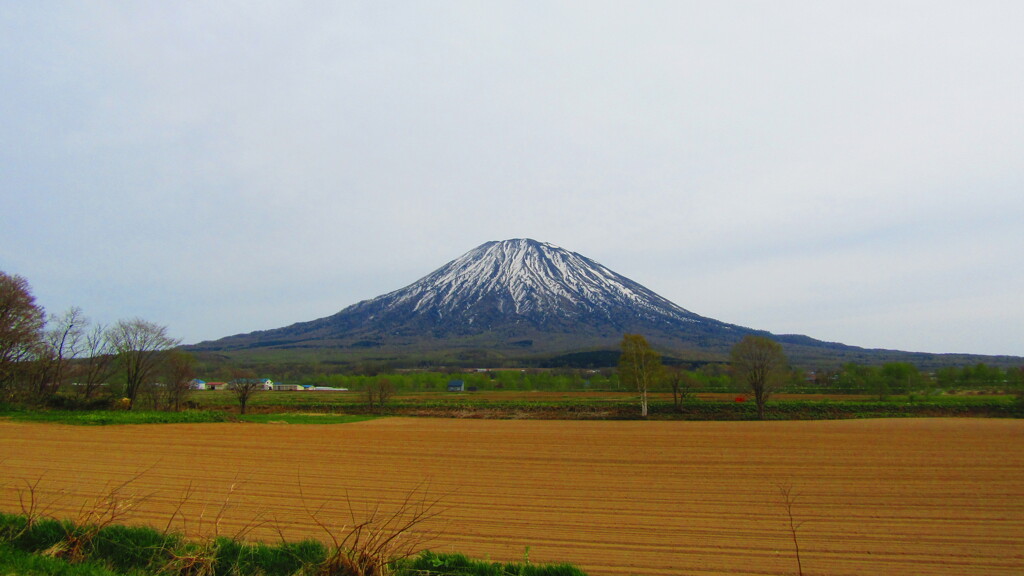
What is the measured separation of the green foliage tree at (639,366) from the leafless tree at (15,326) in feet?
142

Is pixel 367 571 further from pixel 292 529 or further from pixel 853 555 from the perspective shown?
pixel 853 555

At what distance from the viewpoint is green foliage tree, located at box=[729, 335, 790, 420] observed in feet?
150

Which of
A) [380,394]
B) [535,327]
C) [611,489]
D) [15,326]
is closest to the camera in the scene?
[611,489]

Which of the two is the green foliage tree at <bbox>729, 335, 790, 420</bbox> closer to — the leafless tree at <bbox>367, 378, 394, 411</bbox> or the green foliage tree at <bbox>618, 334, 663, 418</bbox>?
the green foliage tree at <bbox>618, 334, 663, 418</bbox>

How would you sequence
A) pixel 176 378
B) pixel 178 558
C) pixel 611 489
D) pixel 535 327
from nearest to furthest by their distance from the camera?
pixel 178 558, pixel 611 489, pixel 176 378, pixel 535 327

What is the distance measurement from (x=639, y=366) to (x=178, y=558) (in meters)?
44.4

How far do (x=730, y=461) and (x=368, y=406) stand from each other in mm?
42631

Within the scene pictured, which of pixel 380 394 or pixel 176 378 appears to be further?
pixel 380 394

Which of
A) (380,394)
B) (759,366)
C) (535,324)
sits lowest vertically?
(380,394)

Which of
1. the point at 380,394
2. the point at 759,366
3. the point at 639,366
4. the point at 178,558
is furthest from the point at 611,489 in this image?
the point at 380,394

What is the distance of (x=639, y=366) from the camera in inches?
1874

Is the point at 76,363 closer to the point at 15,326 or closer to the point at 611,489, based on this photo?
the point at 15,326

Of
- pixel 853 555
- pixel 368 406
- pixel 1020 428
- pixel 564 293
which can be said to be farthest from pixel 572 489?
pixel 564 293

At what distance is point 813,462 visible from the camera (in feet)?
62.3
